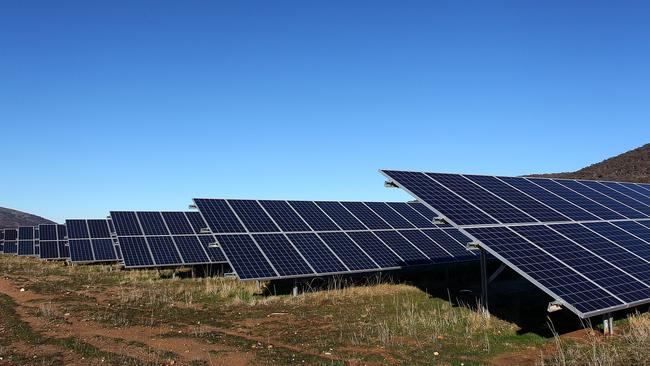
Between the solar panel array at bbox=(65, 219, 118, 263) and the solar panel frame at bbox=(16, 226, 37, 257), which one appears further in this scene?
the solar panel frame at bbox=(16, 226, 37, 257)

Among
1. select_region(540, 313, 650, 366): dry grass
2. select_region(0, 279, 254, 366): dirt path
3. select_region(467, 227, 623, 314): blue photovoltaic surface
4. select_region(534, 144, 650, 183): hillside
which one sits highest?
select_region(534, 144, 650, 183): hillside

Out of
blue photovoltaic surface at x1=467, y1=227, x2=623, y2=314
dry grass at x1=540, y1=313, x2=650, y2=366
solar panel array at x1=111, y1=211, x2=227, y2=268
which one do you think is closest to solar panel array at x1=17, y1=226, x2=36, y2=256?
solar panel array at x1=111, y1=211, x2=227, y2=268

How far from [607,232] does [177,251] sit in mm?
21417

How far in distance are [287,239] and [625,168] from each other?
65428 millimetres

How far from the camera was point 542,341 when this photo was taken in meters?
11.8

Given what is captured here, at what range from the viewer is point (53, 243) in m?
41.6

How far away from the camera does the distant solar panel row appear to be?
1544cm

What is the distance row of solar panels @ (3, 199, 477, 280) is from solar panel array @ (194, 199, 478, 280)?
4 centimetres

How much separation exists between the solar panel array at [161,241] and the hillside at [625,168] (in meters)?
53.8

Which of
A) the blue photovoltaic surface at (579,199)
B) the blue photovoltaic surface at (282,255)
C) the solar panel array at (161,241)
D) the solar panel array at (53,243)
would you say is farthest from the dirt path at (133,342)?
the solar panel array at (53,243)

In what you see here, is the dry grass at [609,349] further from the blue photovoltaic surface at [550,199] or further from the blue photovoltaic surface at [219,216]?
the blue photovoltaic surface at [219,216]

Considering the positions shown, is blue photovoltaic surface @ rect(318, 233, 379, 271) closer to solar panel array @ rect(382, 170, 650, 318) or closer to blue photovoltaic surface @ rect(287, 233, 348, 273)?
blue photovoltaic surface @ rect(287, 233, 348, 273)

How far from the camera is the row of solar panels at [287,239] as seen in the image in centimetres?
1961

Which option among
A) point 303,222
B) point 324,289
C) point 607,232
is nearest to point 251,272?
point 324,289
